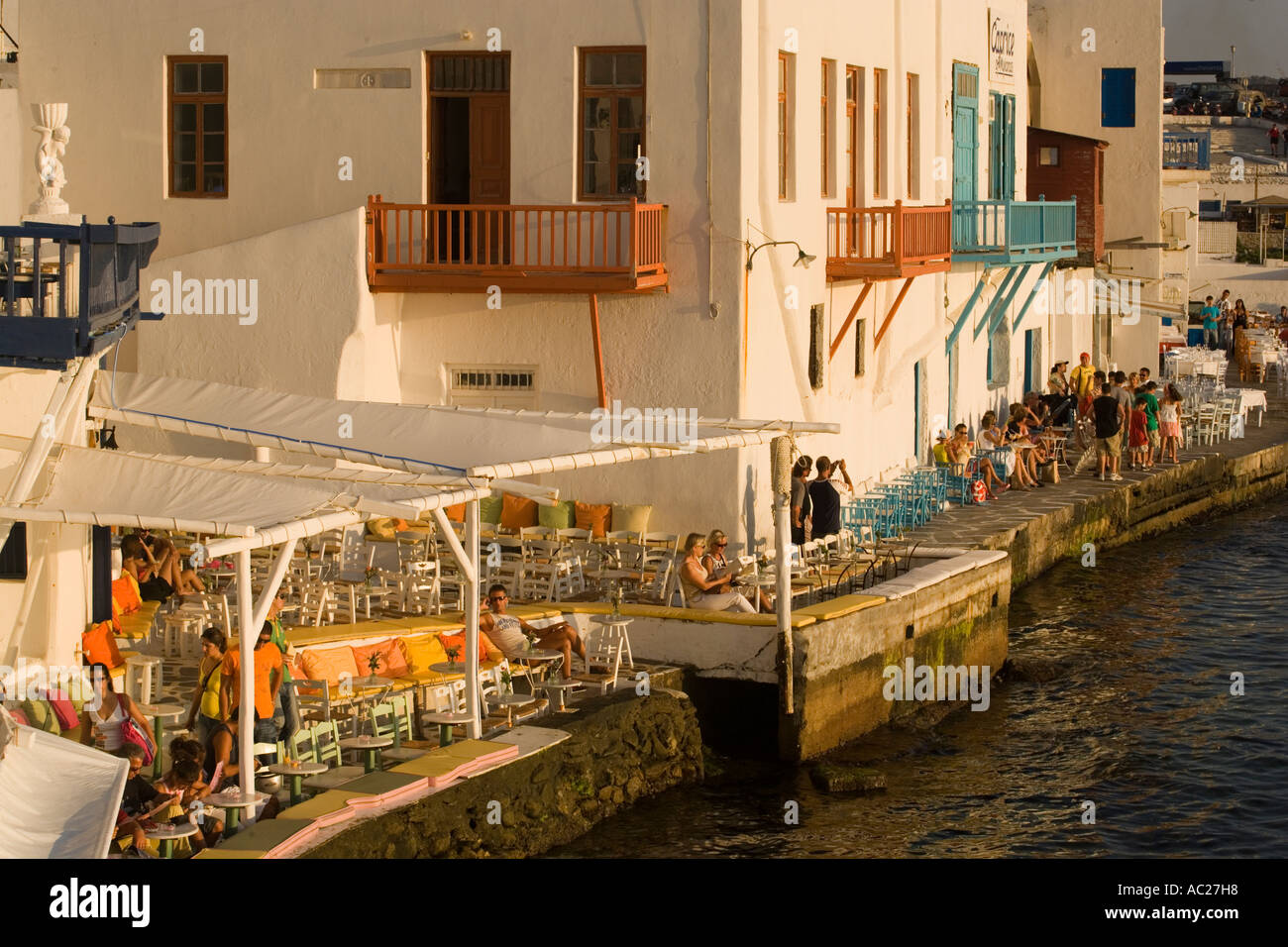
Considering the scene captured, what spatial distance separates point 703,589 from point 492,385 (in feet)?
16.0

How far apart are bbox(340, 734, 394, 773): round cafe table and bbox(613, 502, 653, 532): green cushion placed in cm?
791

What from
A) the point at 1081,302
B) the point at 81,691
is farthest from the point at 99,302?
the point at 1081,302

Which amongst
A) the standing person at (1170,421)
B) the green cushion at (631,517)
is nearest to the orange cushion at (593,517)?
the green cushion at (631,517)

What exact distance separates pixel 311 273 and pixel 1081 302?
73.0 ft

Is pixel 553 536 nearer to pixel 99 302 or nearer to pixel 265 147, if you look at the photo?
pixel 265 147

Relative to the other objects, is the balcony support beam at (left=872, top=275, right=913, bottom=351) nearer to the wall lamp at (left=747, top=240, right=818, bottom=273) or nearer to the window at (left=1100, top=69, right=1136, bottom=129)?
the wall lamp at (left=747, top=240, right=818, bottom=273)

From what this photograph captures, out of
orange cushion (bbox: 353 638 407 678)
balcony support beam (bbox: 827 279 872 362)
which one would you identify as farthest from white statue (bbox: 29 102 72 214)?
balcony support beam (bbox: 827 279 872 362)

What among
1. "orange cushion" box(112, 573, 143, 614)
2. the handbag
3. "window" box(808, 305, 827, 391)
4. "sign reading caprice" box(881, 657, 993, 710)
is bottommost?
"sign reading caprice" box(881, 657, 993, 710)

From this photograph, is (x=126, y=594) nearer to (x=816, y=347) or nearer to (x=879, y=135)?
(x=816, y=347)

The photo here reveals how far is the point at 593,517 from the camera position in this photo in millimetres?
24547

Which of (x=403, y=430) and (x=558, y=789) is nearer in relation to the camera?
(x=558, y=789)

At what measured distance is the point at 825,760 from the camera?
21.1 m

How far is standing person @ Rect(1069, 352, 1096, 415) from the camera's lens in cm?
3662

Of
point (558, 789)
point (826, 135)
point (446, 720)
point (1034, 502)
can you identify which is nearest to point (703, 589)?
point (558, 789)
